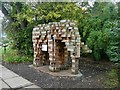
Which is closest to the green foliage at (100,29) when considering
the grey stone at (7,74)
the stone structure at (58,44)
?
the stone structure at (58,44)

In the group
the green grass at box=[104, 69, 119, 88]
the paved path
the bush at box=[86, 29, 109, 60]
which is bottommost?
the paved path

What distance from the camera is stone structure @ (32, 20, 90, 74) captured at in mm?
4215

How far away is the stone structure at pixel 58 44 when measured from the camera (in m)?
4.21

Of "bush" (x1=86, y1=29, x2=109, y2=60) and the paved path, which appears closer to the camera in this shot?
the paved path

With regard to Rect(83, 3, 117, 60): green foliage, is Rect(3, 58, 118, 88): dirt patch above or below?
below

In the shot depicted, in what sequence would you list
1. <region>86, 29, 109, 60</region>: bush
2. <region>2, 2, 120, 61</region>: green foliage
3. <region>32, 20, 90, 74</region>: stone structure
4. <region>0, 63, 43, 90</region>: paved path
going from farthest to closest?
<region>2, 2, 120, 61</region>: green foliage < <region>86, 29, 109, 60</region>: bush < <region>32, 20, 90, 74</region>: stone structure < <region>0, 63, 43, 90</region>: paved path

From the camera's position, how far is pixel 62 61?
15.9 feet

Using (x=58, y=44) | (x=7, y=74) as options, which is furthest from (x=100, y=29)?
(x=7, y=74)

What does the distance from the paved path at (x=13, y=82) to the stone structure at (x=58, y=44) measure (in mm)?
987

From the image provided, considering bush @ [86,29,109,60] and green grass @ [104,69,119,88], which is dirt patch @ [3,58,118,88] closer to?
green grass @ [104,69,119,88]

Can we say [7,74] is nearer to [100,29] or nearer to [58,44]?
[58,44]

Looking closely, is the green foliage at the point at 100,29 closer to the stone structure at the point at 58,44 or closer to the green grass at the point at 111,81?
the stone structure at the point at 58,44

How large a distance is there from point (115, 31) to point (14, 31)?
520 cm

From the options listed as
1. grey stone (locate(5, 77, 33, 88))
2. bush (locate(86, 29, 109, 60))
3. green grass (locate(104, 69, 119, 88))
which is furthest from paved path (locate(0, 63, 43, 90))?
bush (locate(86, 29, 109, 60))
